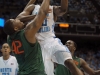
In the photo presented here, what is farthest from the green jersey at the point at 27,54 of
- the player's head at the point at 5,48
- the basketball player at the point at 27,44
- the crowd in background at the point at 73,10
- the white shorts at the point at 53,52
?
the crowd in background at the point at 73,10

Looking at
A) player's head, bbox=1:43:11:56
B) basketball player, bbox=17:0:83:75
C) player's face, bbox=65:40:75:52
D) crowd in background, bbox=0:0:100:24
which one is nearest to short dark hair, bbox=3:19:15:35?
basketball player, bbox=17:0:83:75

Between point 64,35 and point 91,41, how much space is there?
3.62 metres

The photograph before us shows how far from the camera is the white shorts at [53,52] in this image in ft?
14.8

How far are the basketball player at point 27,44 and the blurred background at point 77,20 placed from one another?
15589 mm

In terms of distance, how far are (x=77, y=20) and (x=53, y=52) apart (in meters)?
16.4

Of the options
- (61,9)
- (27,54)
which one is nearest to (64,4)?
(61,9)

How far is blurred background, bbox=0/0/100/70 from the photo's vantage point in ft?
66.0

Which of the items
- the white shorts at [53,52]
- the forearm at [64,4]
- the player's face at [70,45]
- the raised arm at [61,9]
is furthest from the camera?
the player's face at [70,45]

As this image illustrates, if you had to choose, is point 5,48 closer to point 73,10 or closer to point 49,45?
point 49,45

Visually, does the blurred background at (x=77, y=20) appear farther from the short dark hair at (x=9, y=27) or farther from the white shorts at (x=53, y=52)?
the short dark hair at (x=9, y=27)

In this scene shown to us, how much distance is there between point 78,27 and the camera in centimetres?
2038

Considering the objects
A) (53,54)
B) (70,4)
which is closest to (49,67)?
(53,54)

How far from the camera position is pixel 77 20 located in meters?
20.9

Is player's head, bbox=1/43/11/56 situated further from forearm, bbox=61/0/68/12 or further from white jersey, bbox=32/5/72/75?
forearm, bbox=61/0/68/12
